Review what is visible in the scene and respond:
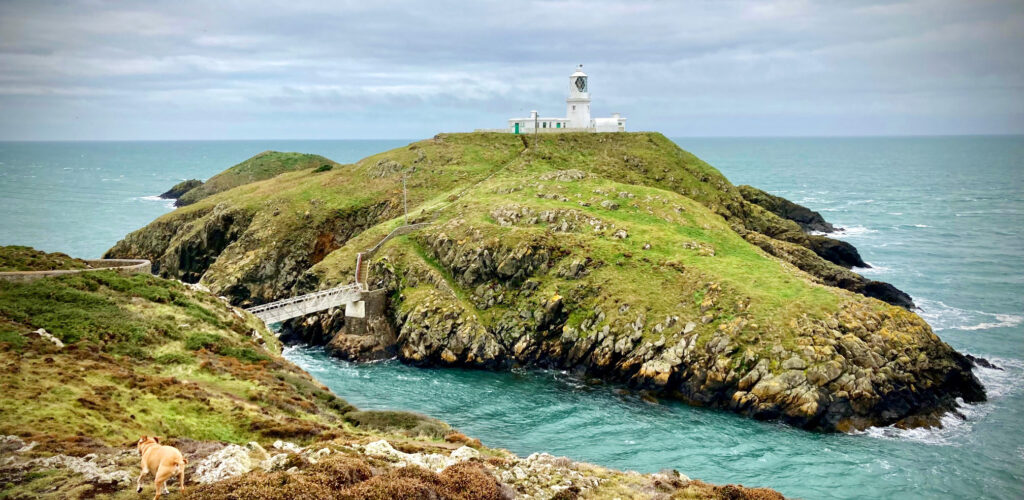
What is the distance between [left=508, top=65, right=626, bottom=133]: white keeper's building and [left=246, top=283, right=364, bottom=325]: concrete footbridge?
55.9 m

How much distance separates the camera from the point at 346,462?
21.8m

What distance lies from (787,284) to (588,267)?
56.6 ft

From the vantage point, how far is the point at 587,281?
61844mm

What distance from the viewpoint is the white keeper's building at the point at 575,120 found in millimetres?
112312

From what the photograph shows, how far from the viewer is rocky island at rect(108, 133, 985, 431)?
163 feet

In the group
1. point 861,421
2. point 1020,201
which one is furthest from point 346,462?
point 1020,201

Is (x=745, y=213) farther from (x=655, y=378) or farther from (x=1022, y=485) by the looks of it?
(x=1022, y=485)

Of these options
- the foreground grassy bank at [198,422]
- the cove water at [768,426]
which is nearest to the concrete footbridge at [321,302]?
the cove water at [768,426]

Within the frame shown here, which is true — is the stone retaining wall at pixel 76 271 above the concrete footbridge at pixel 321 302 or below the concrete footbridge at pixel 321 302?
above

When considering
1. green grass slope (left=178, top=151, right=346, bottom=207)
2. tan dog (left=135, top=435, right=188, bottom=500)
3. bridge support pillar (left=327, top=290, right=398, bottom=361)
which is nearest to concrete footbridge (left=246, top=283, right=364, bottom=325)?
bridge support pillar (left=327, top=290, right=398, bottom=361)

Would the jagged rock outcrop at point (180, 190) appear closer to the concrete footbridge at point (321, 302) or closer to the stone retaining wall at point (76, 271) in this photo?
the concrete footbridge at point (321, 302)

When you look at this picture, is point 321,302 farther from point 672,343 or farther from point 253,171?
point 253,171

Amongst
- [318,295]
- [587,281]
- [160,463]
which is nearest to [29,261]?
[318,295]

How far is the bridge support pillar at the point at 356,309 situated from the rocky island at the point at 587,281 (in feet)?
3.37
